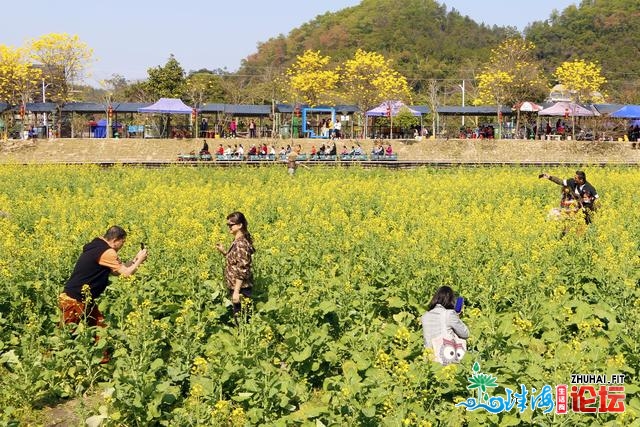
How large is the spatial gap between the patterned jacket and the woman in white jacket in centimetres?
234

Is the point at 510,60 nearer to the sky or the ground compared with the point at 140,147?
nearer to the sky

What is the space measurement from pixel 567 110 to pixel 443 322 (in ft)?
134

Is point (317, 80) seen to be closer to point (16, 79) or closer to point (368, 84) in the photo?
point (368, 84)

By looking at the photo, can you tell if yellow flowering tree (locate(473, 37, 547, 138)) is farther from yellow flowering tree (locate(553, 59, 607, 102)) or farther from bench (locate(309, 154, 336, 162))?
bench (locate(309, 154, 336, 162))

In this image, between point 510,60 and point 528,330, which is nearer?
point 528,330

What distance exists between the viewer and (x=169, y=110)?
4184cm

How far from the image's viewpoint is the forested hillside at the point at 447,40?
92.3 m

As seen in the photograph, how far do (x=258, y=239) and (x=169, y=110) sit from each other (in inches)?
1211

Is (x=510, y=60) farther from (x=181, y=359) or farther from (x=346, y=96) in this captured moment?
(x=181, y=359)

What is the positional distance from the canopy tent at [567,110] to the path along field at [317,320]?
1224 inches

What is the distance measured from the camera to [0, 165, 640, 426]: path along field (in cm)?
634

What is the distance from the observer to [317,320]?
338 inches

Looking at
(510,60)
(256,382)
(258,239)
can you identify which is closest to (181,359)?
(256,382)

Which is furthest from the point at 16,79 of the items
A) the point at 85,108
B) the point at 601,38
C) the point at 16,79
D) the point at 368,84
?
the point at 601,38
